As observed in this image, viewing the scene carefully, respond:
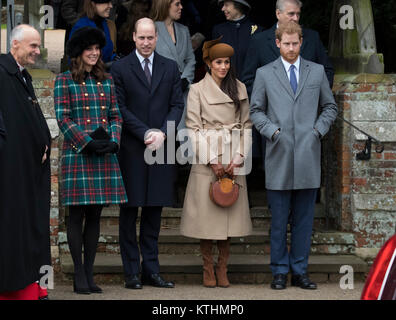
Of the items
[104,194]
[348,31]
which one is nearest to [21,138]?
[104,194]

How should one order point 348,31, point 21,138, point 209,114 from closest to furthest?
point 21,138 < point 209,114 < point 348,31

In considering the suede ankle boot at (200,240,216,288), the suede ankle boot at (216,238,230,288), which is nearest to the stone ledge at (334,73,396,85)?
the suede ankle boot at (216,238,230,288)

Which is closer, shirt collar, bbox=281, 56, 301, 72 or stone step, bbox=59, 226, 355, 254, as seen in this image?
shirt collar, bbox=281, 56, 301, 72

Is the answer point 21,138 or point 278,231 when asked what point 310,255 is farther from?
point 21,138

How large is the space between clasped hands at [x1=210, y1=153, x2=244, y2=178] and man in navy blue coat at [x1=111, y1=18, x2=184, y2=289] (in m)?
0.35

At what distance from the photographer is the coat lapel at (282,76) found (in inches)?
323

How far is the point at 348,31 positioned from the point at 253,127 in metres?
1.89

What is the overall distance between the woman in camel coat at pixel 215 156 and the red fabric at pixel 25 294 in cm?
165

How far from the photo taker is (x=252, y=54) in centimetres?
881

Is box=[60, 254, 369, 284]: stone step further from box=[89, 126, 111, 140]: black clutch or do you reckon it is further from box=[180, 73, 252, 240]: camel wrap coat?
box=[89, 126, 111, 140]: black clutch

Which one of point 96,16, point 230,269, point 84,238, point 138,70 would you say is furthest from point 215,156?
point 96,16

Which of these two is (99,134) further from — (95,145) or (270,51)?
(270,51)

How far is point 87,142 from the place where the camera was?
761cm

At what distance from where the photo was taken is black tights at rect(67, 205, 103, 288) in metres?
7.79
